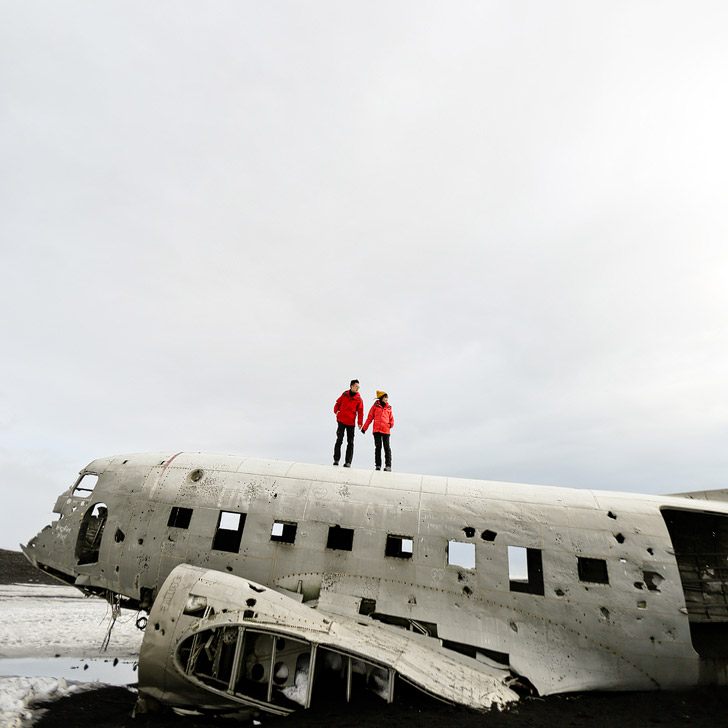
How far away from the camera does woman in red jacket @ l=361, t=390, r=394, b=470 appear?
13.1 metres

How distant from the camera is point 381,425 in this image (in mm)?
13266

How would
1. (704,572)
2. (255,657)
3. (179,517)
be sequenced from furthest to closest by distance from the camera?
(704,572) < (179,517) < (255,657)

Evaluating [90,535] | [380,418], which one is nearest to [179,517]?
[90,535]

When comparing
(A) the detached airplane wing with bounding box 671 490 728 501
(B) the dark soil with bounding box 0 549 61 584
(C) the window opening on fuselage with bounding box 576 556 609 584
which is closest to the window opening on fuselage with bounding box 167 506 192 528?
(C) the window opening on fuselage with bounding box 576 556 609 584

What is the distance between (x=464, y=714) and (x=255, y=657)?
12.1 ft

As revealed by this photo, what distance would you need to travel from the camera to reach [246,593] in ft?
27.8

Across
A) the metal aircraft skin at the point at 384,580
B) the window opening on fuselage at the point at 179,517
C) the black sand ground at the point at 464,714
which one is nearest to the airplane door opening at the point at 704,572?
the metal aircraft skin at the point at 384,580

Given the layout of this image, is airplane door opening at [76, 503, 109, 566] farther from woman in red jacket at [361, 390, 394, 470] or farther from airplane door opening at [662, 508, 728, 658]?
airplane door opening at [662, 508, 728, 658]

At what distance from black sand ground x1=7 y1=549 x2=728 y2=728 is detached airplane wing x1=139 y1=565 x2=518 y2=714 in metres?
0.28

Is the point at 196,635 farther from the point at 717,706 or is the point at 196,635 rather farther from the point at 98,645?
the point at 98,645

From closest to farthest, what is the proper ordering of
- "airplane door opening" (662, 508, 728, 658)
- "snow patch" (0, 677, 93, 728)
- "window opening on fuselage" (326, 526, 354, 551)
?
"snow patch" (0, 677, 93, 728), "window opening on fuselage" (326, 526, 354, 551), "airplane door opening" (662, 508, 728, 658)

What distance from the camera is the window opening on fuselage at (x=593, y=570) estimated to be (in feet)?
34.3

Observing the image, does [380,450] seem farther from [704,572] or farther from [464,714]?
[704,572]

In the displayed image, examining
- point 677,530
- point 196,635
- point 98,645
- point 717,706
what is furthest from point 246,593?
point 98,645
